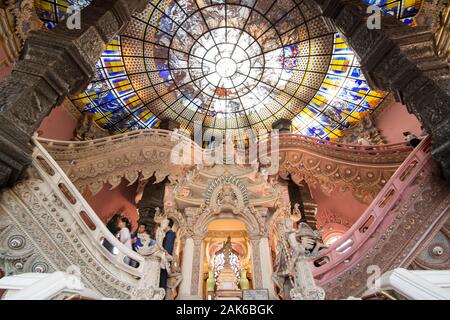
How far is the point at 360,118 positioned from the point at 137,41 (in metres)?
12.0

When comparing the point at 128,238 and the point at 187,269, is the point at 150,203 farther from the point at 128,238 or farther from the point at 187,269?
the point at 187,269

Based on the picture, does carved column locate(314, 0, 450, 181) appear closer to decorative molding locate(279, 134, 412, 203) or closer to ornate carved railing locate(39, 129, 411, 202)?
decorative molding locate(279, 134, 412, 203)

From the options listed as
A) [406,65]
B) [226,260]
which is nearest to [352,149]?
[406,65]

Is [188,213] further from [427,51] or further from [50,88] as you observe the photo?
[427,51]

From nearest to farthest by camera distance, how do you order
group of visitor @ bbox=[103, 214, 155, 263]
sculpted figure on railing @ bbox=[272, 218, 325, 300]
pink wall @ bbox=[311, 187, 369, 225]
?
sculpted figure on railing @ bbox=[272, 218, 325, 300]
group of visitor @ bbox=[103, 214, 155, 263]
pink wall @ bbox=[311, 187, 369, 225]

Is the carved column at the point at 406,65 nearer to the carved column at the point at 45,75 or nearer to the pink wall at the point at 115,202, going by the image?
the carved column at the point at 45,75

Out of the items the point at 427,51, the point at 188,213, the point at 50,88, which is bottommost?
the point at 188,213

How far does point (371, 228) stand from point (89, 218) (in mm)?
5460

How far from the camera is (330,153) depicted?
10758 mm

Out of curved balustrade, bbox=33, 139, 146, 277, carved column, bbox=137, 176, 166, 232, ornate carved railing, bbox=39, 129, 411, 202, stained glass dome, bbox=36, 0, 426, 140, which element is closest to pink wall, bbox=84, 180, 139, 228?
carved column, bbox=137, 176, 166, 232

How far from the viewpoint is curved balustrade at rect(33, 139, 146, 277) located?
4438 millimetres

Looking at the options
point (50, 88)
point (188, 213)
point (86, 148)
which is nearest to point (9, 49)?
point (86, 148)

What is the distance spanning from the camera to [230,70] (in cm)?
1340

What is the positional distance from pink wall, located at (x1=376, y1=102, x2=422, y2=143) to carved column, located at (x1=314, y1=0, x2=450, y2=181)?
572 cm
